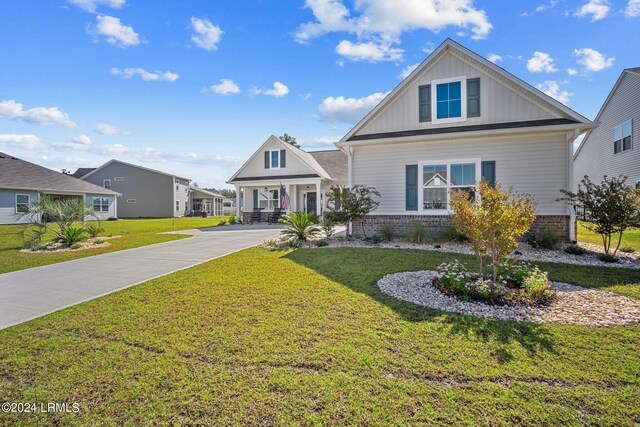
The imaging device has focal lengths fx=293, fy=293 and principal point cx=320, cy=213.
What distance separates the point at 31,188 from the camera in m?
24.4

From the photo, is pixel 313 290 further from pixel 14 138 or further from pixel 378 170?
pixel 14 138

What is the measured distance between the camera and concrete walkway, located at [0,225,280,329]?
4867 millimetres

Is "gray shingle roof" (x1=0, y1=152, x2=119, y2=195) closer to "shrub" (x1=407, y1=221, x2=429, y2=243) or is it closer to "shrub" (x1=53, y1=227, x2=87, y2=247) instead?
"shrub" (x1=53, y1=227, x2=87, y2=247)

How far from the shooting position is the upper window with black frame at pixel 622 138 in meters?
17.0

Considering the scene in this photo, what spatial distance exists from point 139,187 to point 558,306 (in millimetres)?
42157

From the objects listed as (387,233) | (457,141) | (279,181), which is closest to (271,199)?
(279,181)

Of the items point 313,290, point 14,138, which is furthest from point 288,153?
point 14,138

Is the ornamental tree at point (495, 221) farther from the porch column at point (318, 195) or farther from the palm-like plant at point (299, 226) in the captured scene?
the porch column at point (318, 195)

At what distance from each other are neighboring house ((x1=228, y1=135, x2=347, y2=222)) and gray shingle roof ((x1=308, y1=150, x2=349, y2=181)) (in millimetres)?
89

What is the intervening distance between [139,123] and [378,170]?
1380 centimetres

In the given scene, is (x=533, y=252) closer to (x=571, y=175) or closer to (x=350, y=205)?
(x=571, y=175)

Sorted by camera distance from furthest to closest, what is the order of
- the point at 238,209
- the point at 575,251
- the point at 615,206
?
the point at 238,209
the point at 575,251
the point at 615,206

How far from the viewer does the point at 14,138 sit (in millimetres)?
27125

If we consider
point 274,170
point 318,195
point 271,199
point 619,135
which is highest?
point 619,135
